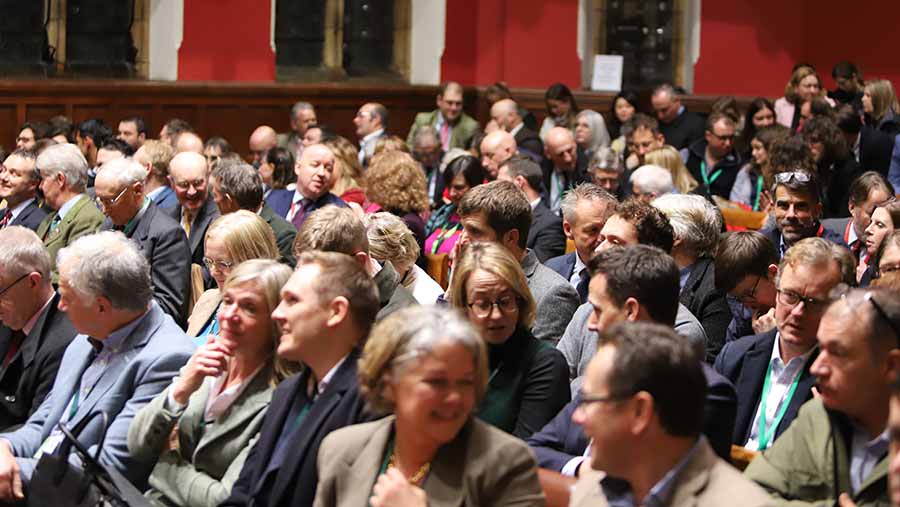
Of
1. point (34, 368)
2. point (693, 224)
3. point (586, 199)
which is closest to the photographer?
point (34, 368)

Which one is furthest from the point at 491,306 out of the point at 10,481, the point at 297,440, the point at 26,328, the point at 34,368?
the point at 26,328

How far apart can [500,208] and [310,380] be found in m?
1.83

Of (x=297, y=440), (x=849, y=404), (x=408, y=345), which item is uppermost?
(x=408, y=345)

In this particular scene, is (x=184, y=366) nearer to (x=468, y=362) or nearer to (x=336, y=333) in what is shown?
(x=336, y=333)

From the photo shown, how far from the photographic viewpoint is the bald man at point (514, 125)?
1112 cm

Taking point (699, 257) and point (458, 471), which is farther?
point (699, 257)

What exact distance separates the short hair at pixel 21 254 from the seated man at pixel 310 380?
1519 millimetres

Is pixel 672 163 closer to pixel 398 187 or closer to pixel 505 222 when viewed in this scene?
pixel 398 187

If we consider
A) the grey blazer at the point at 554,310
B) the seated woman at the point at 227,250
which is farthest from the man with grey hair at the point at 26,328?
the grey blazer at the point at 554,310

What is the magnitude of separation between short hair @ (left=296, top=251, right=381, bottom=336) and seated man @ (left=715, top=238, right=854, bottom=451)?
1.20 metres

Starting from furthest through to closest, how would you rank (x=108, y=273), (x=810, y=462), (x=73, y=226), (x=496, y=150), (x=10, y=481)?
1. (x=496, y=150)
2. (x=73, y=226)
3. (x=108, y=273)
4. (x=10, y=481)
5. (x=810, y=462)

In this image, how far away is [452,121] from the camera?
493 inches

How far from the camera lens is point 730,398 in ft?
11.1

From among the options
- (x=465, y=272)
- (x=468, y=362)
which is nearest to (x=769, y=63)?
(x=465, y=272)
